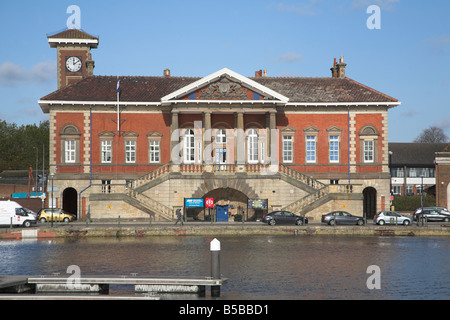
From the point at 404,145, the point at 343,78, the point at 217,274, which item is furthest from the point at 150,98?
the point at 404,145

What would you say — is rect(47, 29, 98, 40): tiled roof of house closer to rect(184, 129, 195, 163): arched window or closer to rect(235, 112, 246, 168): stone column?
rect(184, 129, 195, 163): arched window

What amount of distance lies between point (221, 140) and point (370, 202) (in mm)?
15880

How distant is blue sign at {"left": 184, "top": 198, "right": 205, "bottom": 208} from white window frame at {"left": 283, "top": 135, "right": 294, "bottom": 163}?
10383mm

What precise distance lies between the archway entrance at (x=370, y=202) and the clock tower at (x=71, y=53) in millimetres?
33345

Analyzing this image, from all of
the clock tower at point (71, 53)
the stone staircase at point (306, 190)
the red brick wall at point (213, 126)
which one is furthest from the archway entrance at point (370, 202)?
the clock tower at point (71, 53)

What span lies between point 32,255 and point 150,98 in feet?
92.8

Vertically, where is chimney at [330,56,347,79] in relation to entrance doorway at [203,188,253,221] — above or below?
above

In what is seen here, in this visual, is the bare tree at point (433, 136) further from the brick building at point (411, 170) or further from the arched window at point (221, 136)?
the arched window at point (221, 136)

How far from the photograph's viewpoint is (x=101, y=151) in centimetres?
5684

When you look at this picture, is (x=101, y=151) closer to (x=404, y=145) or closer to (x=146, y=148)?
(x=146, y=148)

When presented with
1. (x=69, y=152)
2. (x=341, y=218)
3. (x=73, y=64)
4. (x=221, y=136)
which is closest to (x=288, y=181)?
(x=341, y=218)

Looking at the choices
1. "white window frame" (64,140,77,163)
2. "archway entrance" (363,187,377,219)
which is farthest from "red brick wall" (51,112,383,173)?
"archway entrance" (363,187,377,219)

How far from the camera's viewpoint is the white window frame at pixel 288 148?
189ft

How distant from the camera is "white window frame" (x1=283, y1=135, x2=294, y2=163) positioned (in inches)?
2269
